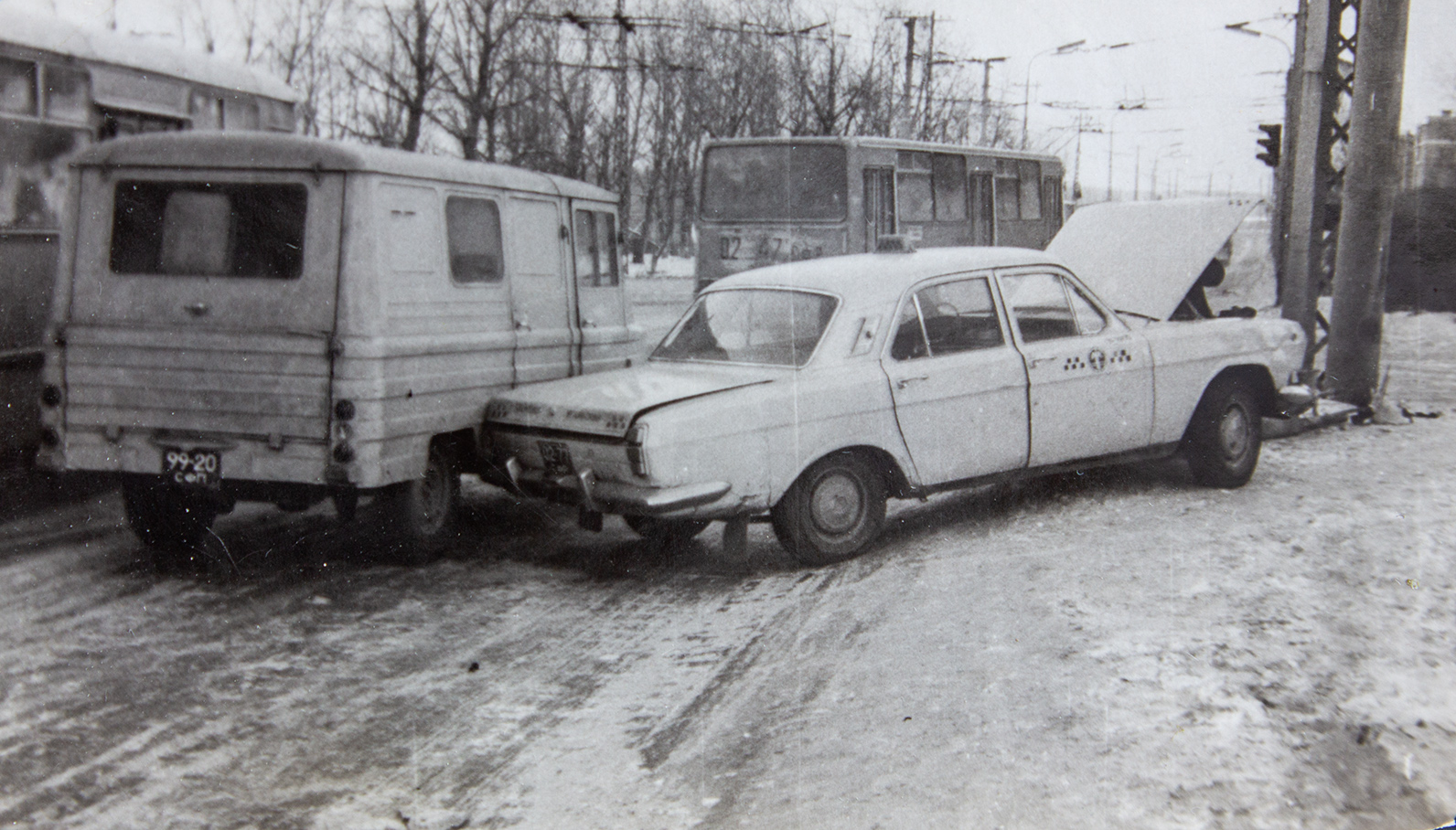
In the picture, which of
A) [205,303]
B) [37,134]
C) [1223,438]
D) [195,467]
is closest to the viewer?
[195,467]

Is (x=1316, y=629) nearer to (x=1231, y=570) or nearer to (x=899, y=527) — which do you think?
(x=1231, y=570)

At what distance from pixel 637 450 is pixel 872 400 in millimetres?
1310

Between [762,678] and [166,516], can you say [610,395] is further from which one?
[166,516]

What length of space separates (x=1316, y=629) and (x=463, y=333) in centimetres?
434

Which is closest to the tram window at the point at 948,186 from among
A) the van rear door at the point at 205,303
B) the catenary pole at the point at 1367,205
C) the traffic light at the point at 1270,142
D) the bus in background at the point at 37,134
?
the traffic light at the point at 1270,142

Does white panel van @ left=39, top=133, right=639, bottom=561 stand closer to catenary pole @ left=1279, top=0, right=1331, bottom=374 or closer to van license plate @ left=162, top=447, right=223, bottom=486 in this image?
van license plate @ left=162, top=447, right=223, bottom=486

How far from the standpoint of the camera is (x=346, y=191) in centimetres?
585

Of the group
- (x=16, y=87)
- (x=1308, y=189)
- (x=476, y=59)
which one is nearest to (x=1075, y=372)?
(x=1308, y=189)

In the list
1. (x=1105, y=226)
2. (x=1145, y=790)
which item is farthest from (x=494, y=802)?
(x=1105, y=226)

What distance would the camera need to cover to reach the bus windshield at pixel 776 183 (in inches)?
539

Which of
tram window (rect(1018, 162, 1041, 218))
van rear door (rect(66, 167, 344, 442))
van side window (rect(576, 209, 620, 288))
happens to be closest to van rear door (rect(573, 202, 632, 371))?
van side window (rect(576, 209, 620, 288))

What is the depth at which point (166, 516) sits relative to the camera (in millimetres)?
6375

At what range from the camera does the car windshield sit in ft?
20.5

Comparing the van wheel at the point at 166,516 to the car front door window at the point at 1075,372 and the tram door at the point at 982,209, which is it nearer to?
the car front door window at the point at 1075,372
